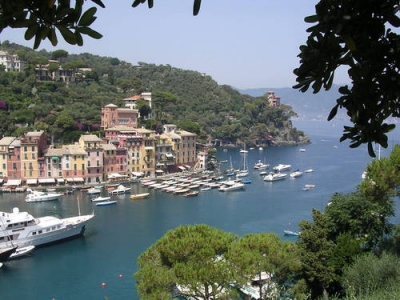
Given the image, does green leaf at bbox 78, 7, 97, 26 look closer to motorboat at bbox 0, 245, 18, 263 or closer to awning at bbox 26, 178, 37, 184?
motorboat at bbox 0, 245, 18, 263

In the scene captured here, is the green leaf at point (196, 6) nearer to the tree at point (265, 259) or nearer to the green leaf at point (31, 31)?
the green leaf at point (31, 31)

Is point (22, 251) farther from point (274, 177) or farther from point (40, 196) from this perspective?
point (274, 177)

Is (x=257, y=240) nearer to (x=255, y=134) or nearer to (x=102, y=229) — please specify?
(x=102, y=229)

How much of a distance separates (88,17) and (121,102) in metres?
28.5

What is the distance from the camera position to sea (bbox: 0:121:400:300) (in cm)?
874

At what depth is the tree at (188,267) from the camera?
215 inches


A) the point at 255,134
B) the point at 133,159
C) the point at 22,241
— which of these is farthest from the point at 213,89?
the point at 22,241

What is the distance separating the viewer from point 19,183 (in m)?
18.0

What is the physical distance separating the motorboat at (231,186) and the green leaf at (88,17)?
17.2m

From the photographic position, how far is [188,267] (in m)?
5.51

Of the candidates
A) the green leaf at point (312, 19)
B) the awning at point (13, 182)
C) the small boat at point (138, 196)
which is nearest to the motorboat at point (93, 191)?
the small boat at point (138, 196)

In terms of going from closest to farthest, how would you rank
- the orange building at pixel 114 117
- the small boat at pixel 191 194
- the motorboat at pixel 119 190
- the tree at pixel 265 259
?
the tree at pixel 265 259 → the small boat at pixel 191 194 → the motorboat at pixel 119 190 → the orange building at pixel 114 117

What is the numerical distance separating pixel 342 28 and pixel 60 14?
49cm

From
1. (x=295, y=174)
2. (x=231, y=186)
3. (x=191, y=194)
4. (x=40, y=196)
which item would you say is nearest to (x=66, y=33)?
(x=40, y=196)
